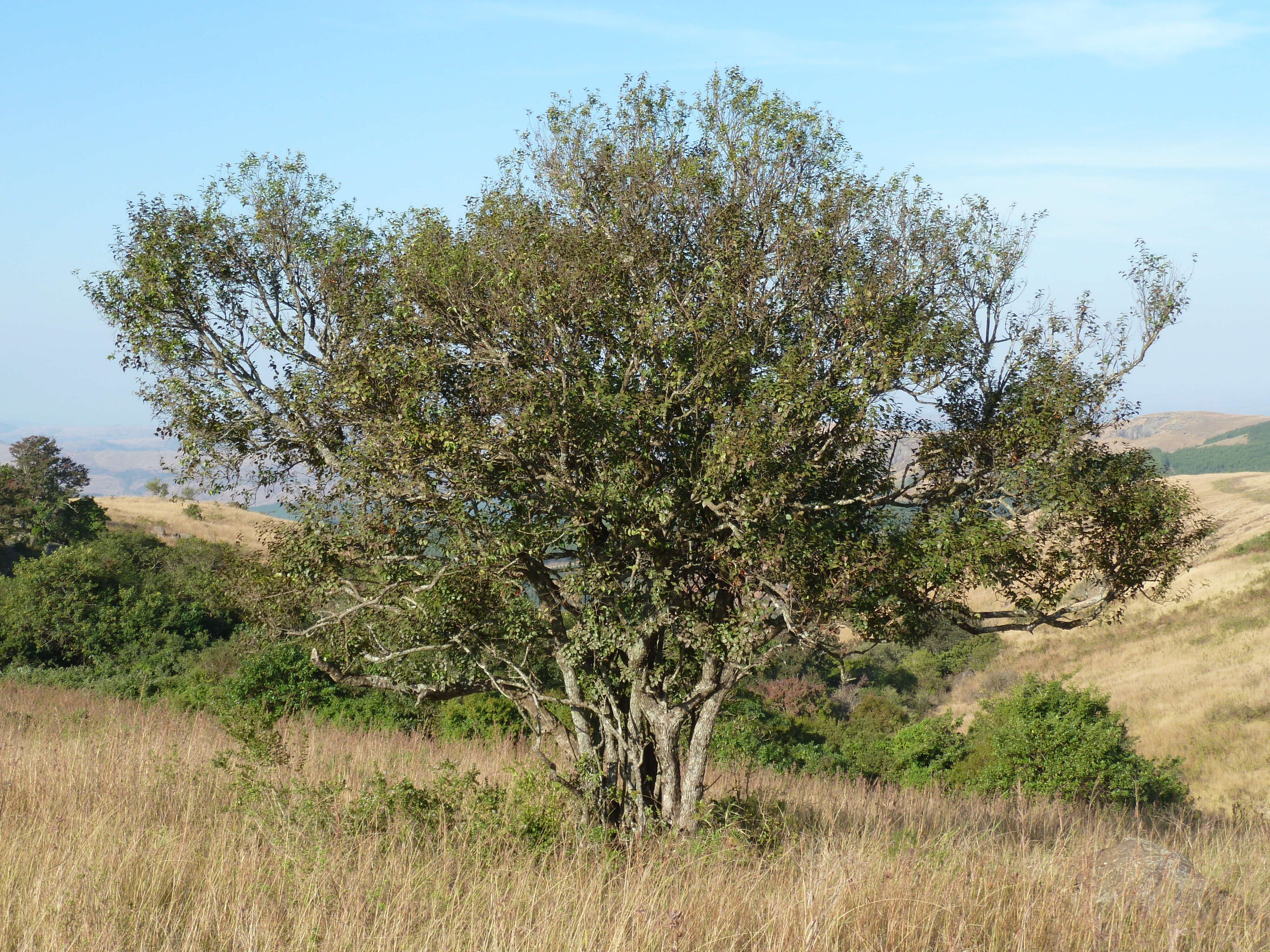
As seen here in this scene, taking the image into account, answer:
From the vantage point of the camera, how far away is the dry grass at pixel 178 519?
55.8 m

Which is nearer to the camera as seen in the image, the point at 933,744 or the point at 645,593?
the point at 645,593

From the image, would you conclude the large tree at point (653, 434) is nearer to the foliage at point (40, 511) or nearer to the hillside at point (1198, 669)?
the hillside at point (1198, 669)

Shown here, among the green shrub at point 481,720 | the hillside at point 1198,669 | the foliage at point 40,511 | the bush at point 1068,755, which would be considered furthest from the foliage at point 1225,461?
the green shrub at point 481,720

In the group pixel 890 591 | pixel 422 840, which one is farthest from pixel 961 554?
pixel 422 840

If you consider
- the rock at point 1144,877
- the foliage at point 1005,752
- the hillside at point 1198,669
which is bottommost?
the hillside at point 1198,669

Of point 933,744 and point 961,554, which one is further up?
point 961,554

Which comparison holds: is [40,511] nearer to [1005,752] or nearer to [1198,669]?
[1005,752]

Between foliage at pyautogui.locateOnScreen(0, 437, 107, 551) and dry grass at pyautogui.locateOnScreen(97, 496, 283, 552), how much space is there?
2855 millimetres

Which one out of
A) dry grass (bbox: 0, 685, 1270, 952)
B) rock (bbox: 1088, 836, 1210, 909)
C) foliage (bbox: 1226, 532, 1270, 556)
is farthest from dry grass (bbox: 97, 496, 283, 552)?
foliage (bbox: 1226, 532, 1270, 556)

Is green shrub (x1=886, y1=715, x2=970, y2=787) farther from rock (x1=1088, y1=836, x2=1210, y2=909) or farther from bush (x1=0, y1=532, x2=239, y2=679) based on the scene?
bush (x1=0, y1=532, x2=239, y2=679)

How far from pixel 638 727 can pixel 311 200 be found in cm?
826

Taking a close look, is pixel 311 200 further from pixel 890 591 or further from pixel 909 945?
pixel 909 945

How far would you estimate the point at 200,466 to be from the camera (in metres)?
11.0

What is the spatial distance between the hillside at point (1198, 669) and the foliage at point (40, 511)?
148 ft
